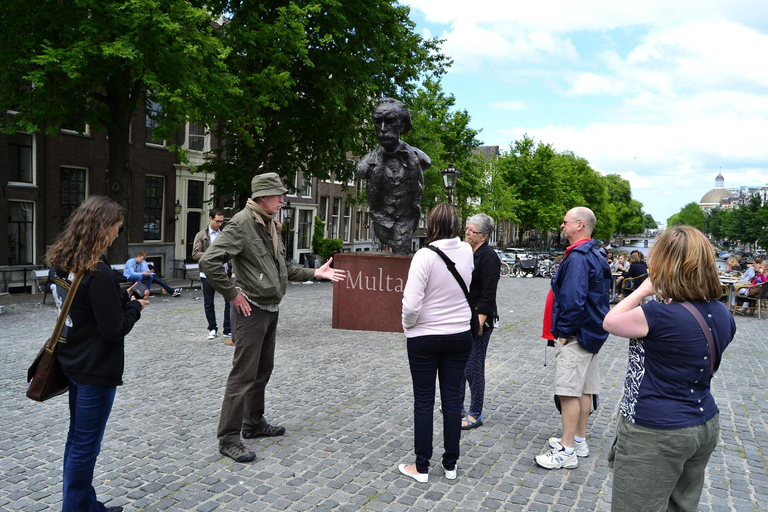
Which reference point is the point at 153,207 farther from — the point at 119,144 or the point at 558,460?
the point at 558,460

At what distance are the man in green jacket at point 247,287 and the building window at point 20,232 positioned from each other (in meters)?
16.4

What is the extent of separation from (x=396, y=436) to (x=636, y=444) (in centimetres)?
282

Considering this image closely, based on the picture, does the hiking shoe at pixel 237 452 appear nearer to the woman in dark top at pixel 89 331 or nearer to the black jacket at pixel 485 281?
the woman in dark top at pixel 89 331

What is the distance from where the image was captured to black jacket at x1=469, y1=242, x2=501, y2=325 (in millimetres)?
5035

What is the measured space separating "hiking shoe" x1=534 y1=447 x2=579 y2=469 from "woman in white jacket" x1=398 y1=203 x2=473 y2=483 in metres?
0.87

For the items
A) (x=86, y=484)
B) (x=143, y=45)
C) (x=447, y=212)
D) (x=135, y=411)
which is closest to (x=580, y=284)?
(x=447, y=212)

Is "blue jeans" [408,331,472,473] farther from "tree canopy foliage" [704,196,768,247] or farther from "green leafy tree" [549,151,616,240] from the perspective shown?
"green leafy tree" [549,151,616,240]

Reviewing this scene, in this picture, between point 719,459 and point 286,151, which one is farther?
point 286,151

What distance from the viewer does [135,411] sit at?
221 inches

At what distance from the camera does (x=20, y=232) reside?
58.3 feet

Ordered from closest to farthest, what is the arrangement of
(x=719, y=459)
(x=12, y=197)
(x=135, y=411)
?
(x=719, y=459) < (x=135, y=411) < (x=12, y=197)

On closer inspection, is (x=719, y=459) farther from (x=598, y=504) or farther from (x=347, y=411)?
(x=347, y=411)

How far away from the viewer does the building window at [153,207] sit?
2275cm

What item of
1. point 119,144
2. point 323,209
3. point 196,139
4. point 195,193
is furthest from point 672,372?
point 323,209
